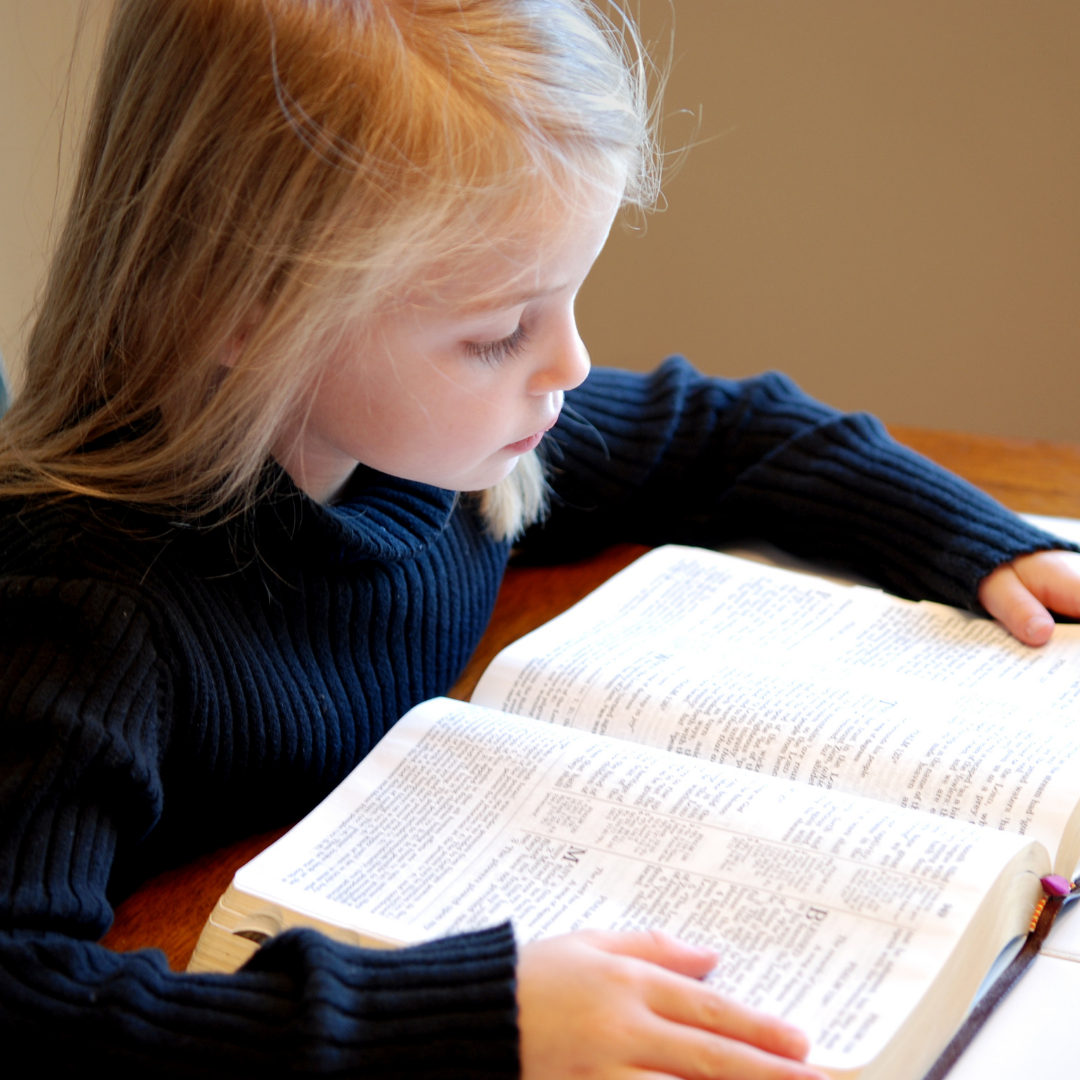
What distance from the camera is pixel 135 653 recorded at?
0.55 meters

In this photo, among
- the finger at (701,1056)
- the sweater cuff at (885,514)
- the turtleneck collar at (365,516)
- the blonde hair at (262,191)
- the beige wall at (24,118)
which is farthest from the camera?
the beige wall at (24,118)

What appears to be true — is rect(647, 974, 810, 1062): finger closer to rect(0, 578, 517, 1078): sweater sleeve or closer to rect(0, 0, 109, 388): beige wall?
rect(0, 578, 517, 1078): sweater sleeve

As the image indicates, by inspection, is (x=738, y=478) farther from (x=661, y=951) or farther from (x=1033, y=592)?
(x=661, y=951)

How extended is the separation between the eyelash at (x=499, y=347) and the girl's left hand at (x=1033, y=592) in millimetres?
343

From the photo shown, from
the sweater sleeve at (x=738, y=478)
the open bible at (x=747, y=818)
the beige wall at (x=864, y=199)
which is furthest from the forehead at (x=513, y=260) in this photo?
the beige wall at (x=864, y=199)

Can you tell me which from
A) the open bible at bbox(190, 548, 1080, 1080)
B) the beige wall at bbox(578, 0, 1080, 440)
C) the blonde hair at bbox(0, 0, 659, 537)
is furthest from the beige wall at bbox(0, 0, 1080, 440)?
the open bible at bbox(190, 548, 1080, 1080)

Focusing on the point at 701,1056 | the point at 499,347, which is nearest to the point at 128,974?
the point at 701,1056

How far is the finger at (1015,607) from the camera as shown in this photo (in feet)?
2.26

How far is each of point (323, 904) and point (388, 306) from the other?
0.27 meters

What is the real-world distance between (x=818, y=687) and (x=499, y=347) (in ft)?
0.82

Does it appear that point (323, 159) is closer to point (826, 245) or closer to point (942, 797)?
point (942, 797)

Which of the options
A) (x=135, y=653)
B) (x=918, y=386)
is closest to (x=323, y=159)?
(x=135, y=653)

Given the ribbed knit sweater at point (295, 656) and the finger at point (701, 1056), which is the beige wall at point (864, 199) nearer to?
the ribbed knit sweater at point (295, 656)

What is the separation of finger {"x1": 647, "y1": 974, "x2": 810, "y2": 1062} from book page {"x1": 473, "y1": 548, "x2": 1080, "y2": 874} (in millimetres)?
172
